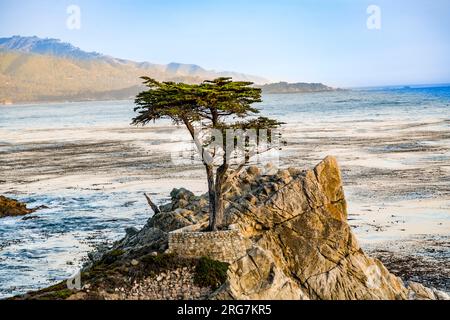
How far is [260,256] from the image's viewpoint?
2209 cm

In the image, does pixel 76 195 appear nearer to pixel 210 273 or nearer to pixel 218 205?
pixel 218 205

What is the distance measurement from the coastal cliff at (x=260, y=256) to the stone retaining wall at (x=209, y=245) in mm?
34

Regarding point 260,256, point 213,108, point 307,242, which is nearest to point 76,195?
point 213,108

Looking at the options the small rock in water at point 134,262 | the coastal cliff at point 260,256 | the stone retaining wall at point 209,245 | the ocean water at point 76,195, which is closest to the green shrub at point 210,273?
the coastal cliff at point 260,256

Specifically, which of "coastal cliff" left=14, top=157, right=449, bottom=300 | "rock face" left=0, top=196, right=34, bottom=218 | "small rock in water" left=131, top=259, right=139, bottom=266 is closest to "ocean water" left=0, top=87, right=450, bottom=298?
"rock face" left=0, top=196, right=34, bottom=218

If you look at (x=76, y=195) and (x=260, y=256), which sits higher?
(x=260, y=256)

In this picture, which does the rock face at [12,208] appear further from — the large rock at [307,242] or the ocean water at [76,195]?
the large rock at [307,242]

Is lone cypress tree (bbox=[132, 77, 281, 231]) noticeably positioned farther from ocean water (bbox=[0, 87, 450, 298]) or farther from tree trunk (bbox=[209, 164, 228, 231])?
ocean water (bbox=[0, 87, 450, 298])

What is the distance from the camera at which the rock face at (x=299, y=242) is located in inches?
875

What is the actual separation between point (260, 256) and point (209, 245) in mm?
1838

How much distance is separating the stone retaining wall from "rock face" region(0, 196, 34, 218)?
25.3 m

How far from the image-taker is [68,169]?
66625 mm

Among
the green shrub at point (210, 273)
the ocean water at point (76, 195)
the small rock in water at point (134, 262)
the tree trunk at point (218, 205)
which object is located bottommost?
the ocean water at point (76, 195)

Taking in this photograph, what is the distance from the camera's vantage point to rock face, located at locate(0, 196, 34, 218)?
45.2 metres
